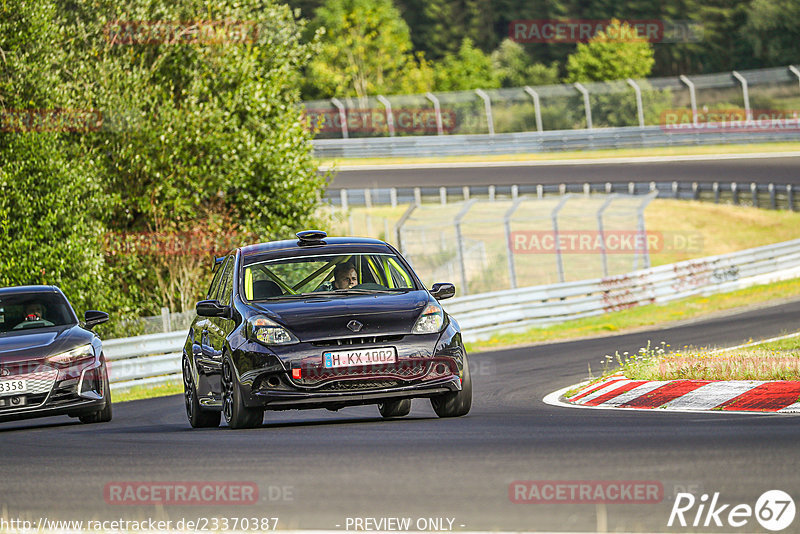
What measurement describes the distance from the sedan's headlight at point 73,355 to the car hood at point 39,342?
1.6 inches

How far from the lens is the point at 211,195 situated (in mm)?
27078

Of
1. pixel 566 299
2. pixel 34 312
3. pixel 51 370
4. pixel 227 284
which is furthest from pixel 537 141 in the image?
pixel 227 284

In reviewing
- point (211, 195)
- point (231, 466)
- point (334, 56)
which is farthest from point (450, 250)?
point (334, 56)

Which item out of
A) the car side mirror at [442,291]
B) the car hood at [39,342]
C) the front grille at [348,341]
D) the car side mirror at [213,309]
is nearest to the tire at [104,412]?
the car hood at [39,342]

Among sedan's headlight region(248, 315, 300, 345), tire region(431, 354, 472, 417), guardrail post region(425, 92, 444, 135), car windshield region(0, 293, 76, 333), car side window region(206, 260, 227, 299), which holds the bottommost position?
guardrail post region(425, 92, 444, 135)

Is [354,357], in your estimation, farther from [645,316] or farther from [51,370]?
[645,316]

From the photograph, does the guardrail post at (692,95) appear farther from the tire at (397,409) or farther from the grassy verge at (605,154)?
the tire at (397,409)

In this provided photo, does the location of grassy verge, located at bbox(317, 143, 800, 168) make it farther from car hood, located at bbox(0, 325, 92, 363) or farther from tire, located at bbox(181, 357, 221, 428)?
tire, located at bbox(181, 357, 221, 428)

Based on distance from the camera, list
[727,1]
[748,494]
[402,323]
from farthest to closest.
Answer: [727,1] < [402,323] < [748,494]

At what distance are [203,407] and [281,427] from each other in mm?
1276

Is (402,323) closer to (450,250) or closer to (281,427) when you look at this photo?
(281,427)

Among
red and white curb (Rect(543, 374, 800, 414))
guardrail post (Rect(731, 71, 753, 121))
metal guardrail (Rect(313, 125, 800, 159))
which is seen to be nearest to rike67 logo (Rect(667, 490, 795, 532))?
red and white curb (Rect(543, 374, 800, 414))

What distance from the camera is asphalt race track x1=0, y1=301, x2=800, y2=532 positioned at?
19.5 feet

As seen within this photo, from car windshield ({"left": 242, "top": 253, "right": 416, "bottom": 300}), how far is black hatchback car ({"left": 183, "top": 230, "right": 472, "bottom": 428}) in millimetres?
11
